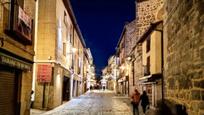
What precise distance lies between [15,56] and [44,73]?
953 cm

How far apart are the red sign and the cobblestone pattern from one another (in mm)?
12076

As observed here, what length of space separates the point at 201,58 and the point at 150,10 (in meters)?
24.3

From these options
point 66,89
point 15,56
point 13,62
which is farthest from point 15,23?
point 66,89

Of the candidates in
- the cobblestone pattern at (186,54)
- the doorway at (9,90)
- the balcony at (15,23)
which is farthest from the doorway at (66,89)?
the cobblestone pattern at (186,54)

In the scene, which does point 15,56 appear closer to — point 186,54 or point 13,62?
point 13,62

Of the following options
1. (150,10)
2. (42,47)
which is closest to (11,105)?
(42,47)

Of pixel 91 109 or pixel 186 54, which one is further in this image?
pixel 91 109

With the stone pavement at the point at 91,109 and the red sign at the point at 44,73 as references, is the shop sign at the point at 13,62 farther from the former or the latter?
the red sign at the point at 44,73

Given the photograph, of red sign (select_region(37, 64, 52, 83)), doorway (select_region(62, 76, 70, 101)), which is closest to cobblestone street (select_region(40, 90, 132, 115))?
red sign (select_region(37, 64, 52, 83))

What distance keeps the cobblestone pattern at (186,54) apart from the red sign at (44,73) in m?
12.1

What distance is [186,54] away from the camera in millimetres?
9062

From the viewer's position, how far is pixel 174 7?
10664mm

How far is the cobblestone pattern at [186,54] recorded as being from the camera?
302 inches

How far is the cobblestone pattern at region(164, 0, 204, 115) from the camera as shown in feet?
25.2
